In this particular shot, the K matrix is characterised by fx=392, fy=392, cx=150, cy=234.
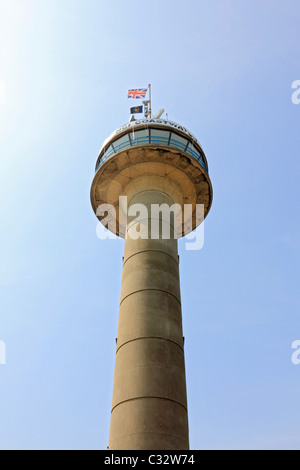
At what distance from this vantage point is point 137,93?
99.5 feet

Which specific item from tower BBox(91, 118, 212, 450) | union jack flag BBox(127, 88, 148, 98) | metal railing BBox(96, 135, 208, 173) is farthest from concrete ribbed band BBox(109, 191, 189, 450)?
union jack flag BBox(127, 88, 148, 98)

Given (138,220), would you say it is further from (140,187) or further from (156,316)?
(156,316)

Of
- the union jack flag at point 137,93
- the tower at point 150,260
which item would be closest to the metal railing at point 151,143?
the tower at point 150,260

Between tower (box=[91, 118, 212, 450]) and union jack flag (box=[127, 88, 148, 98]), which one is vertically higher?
union jack flag (box=[127, 88, 148, 98])

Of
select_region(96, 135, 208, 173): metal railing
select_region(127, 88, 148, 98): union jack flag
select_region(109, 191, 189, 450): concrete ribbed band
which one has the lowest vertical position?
select_region(109, 191, 189, 450): concrete ribbed band

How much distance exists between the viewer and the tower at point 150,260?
17.0 metres

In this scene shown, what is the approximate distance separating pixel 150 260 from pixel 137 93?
15113 mm

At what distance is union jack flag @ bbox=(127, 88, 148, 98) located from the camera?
3022 cm

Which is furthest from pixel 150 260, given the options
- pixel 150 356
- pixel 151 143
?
pixel 151 143

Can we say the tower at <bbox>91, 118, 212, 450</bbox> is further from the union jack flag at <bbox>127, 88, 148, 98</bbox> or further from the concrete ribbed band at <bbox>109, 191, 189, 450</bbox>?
the union jack flag at <bbox>127, 88, 148, 98</bbox>

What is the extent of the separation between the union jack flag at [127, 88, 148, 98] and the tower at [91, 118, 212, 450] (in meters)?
4.69
